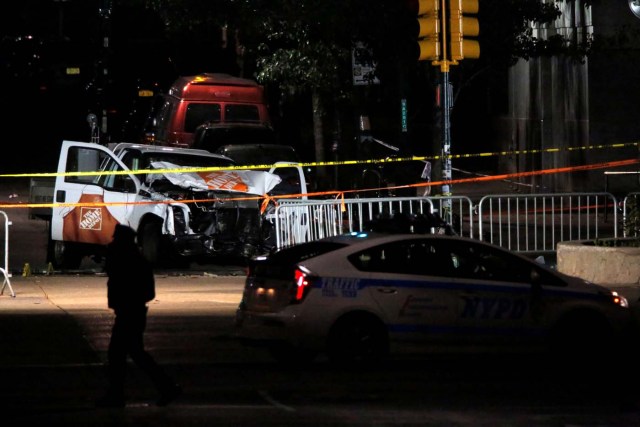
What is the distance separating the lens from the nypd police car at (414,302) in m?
12.5

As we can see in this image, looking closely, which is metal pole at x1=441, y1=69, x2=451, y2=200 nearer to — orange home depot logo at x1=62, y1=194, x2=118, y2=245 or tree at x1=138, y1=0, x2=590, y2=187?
orange home depot logo at x1=62, y1=194, x2=118, y2=245

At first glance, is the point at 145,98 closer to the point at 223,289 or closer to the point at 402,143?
the point at 402,143

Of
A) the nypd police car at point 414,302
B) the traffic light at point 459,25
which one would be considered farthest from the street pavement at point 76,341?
the traffic light at point 459,25

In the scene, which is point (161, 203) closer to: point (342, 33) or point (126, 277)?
point (342, 33)

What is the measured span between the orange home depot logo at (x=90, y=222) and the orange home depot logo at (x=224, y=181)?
1.48m

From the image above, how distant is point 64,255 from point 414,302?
33.3 feet

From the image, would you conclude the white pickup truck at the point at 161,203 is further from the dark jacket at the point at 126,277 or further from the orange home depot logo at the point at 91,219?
the dark jacket at the point at 126,277

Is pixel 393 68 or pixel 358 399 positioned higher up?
pixel 393 68

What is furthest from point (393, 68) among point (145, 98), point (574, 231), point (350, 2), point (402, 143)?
point (145, 98)

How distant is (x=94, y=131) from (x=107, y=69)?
10.2ft

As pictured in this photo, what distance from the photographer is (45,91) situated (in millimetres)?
42594

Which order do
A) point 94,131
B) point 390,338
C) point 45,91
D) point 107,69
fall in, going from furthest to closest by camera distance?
point 45,91 → point 107,69 → point 94,131 → point 390,338

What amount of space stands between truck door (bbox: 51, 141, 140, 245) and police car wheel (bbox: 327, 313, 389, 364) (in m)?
8.59

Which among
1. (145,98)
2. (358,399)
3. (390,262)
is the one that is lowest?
(358,399)
